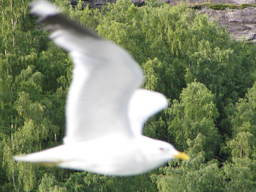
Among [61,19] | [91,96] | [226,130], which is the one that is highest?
[61,19]

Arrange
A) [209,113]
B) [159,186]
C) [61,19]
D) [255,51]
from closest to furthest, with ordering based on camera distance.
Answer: [61,19], [159,186], [209,113], [255,51]

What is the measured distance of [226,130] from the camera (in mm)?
31844

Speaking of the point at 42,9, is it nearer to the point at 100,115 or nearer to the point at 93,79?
the point at 93,79

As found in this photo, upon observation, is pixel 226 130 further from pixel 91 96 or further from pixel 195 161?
pixel 91 96

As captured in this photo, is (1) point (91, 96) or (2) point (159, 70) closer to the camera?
(1) point (91, 96)

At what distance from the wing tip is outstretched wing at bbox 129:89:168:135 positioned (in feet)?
6.15

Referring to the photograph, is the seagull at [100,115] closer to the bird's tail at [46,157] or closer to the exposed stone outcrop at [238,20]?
the bird's tail at [46,157]

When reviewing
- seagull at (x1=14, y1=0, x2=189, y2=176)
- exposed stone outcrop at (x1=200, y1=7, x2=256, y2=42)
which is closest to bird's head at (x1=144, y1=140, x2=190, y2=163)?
seagull at (x1=14, y1=0, x2=189, y2=176)

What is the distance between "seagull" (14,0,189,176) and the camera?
5.81m

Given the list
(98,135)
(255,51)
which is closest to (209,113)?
(255,51)

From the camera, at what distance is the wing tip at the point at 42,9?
5.42 meters

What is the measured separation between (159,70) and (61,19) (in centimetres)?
2572

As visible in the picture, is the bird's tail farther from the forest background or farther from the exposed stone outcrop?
the exposed stone outcrop

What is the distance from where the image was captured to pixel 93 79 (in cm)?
613
